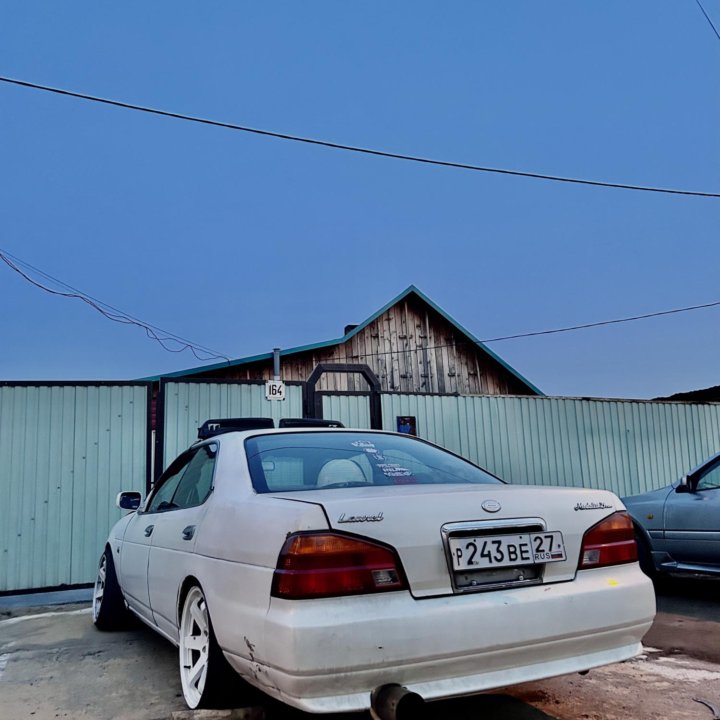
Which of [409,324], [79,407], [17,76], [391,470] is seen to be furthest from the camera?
[409,324]

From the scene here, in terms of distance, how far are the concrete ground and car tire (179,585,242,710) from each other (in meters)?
0.17

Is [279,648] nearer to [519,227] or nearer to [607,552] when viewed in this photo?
[607,552]

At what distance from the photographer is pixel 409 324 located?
60.8 ft

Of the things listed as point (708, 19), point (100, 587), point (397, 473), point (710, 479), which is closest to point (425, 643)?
point (397, 473)

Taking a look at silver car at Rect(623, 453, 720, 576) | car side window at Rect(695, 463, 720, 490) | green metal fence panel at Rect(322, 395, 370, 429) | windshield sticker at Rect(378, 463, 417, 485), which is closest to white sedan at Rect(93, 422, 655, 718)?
windshield sticker at Rect(378, 463, 417, 485)

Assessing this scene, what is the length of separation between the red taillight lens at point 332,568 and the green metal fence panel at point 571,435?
6839 millimetres

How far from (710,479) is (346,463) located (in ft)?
14.1

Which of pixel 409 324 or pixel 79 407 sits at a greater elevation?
pixel 409 324

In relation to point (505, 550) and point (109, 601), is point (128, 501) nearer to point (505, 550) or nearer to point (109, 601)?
point (109, 601)

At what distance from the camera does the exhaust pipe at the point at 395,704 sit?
2.15 m

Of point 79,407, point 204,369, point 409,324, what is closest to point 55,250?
point 204,369

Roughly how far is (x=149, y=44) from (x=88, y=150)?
138 inches

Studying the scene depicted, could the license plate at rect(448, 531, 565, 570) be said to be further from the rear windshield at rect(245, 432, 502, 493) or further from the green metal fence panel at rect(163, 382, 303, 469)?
the green metal fence panel at rect(163, 382, 303, 469)

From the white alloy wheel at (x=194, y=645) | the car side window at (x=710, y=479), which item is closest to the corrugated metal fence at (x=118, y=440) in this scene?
the car side window at (x=710, y=479)
